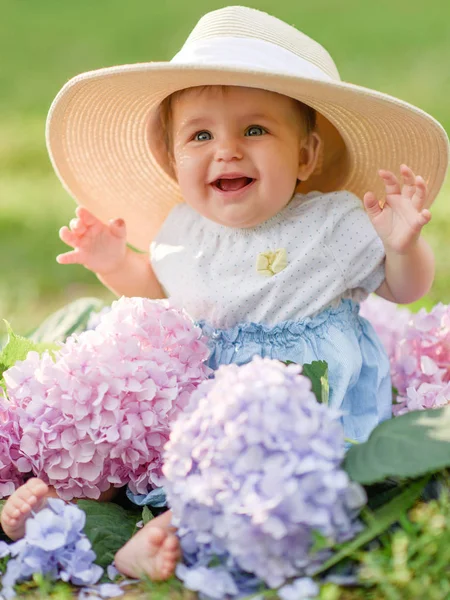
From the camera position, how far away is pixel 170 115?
8.52ft

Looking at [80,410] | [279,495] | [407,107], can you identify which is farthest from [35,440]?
[407,107]

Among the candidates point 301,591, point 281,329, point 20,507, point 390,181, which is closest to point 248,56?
point 390,181

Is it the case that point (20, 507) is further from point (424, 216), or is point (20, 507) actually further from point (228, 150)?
point (424, 216)

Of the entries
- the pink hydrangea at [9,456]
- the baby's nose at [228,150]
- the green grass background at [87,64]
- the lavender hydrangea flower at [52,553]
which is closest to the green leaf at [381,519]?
the lavender hydrangea flower at [52,553]

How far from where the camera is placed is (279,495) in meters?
1.63

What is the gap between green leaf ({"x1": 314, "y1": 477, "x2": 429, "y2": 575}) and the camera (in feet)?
5.50

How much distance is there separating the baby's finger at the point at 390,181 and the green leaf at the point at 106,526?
95 centimetres

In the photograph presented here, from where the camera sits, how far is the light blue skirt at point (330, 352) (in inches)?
94.3

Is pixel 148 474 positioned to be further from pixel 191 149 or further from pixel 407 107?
pixel 407 107

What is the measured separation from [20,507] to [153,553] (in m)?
0.32

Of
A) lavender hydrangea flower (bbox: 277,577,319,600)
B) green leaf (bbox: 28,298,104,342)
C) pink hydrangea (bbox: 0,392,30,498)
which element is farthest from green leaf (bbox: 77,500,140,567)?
green leaf (bbox: 28,298,104,342)

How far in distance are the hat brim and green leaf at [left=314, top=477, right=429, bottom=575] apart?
92 cm

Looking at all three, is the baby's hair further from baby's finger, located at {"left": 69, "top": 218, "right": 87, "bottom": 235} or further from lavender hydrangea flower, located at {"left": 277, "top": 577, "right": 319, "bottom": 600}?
lavender hydrangea flower, located at {"left": 277, "top": 577, "right": 319, "bottom": 600}

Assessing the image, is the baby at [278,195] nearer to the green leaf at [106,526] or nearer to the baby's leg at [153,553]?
the green leaf at [106,526]
